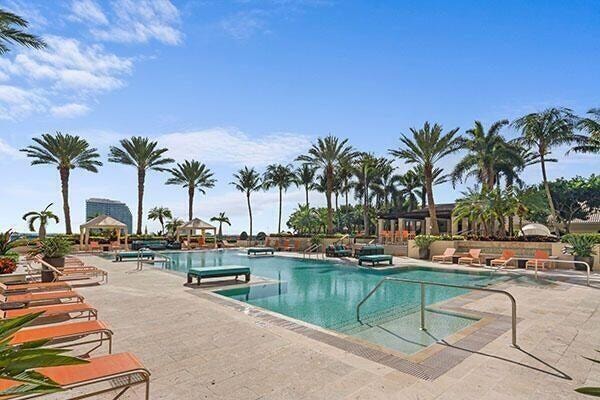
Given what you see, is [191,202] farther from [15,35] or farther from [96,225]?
[15,35]

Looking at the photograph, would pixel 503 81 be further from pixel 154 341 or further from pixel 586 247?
pixel 154 341

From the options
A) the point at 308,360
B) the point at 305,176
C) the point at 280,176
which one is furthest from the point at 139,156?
the point at 308,360

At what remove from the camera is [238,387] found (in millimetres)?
4148

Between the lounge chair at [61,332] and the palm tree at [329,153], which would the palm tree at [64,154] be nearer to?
the palm tree at [329,153]

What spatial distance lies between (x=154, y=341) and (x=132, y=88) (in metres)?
10.3

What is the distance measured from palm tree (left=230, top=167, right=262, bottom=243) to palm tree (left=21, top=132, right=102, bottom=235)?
54.0ft

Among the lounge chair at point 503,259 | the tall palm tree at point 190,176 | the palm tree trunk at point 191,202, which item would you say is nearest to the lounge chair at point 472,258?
the lounge chair at point 503,259

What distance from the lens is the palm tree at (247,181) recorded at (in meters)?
44.9

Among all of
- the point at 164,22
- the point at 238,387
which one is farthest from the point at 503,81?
the point at 238,387

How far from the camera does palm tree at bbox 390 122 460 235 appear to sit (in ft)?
83.0

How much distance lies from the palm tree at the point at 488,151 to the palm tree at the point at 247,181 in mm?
24309

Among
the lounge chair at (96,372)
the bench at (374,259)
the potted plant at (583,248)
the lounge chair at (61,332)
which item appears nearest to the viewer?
the lounge chair at (96,372)

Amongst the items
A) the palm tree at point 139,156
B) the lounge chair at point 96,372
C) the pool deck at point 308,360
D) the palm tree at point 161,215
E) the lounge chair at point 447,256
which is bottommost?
the pool deck at point 308,360

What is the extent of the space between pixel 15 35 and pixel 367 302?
16682 millimetres
